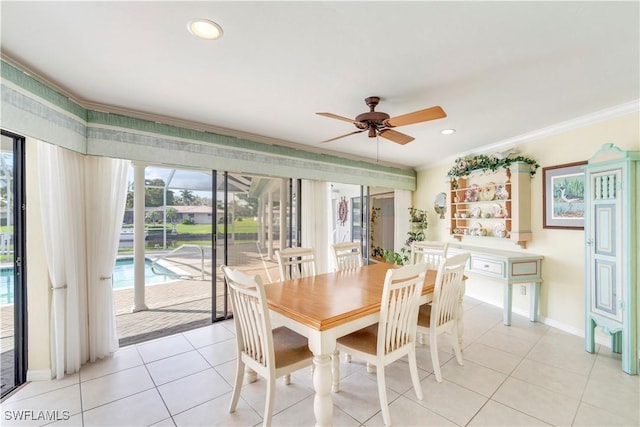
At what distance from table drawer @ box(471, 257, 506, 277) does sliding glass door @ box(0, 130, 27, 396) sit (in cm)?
466

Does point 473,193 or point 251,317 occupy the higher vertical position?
point 473,193

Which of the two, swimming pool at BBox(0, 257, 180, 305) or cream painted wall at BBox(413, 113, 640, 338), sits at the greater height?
cream painted wall at BBox(413, 113, 640, 338)

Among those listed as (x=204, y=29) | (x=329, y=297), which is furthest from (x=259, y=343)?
(x=204, y=29)

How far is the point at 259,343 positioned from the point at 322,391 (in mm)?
469

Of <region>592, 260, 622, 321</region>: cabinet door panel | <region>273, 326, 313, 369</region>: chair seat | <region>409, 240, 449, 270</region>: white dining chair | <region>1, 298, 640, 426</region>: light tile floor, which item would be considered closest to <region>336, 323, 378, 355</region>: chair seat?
<region>273, 326, 313, 369</region>: chair seat

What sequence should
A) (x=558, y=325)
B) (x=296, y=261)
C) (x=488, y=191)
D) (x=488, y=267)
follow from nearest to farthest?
(x=296, y=261) < (x=558, y=325) < (x=488, y=267) < (x=488, y=191)

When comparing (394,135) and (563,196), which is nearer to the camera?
(394,135)

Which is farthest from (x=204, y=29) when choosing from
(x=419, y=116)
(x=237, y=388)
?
(x=237, y=388)

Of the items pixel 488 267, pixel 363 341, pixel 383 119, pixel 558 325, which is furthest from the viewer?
pixel 488 267

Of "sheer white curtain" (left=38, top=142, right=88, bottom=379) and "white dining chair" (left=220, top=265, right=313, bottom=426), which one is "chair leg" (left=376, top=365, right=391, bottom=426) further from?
"sheer white curtain" (left=38, top=142, right=88, bottom=379)

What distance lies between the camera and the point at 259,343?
5.74 ft

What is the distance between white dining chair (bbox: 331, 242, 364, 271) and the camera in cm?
323

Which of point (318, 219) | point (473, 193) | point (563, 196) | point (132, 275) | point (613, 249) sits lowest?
point (132, 275)

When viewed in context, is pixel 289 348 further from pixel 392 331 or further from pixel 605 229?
pixel 605 229
